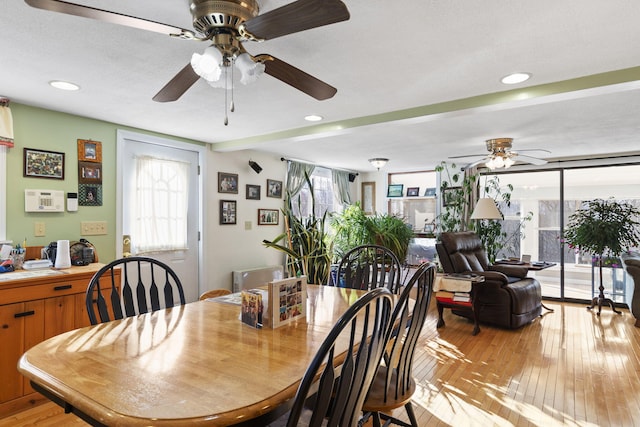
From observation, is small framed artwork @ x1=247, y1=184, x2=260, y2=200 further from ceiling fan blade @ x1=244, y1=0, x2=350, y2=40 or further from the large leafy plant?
ceiling fan blade @ x1=244, y1=0, x2=350, y2=40

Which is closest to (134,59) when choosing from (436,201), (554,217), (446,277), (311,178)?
(446,277)

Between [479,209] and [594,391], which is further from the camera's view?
[479,209]

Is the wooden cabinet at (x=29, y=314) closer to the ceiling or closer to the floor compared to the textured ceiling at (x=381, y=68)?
closer to the floor

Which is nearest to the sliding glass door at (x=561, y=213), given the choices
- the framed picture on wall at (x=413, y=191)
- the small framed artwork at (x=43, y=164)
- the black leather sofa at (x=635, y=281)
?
the black leather sofa at (x=635, y=281)

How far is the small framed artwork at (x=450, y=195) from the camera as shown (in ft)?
20.6

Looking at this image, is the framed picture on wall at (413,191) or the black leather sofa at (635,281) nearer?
the black leather sofa at (635,281)

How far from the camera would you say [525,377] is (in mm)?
2904

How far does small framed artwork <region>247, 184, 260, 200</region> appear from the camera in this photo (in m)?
5.12

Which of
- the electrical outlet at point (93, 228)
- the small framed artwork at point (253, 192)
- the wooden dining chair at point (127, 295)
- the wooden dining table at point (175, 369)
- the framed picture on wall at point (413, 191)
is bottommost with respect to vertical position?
the wooden dining table at point (175, 369)

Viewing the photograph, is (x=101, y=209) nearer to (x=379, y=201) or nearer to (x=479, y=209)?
(x=479, y=209)

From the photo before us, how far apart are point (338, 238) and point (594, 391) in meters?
3.83

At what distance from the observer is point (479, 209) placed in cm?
509

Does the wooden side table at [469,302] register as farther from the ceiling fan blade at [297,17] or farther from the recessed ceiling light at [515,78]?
the ceiling fan blade at [297,17]

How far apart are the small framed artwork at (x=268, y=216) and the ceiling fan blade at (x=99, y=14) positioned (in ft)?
12.8
